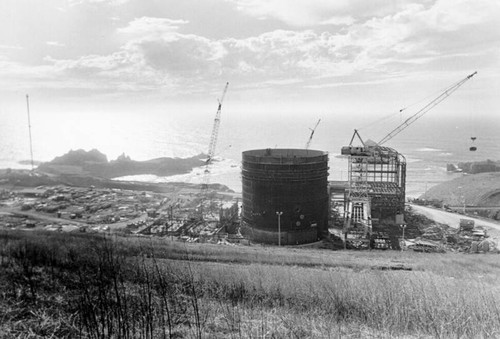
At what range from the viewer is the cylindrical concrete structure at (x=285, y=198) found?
46.0 meters

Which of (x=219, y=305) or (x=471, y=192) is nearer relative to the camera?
(x=219, y=305)

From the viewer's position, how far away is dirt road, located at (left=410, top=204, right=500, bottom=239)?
5039 cm

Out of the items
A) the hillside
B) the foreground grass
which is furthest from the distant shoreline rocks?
the foreground grass

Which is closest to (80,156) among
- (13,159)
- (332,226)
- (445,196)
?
(13,159)

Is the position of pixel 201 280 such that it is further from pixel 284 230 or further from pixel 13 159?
pixel 13 159

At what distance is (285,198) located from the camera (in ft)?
151

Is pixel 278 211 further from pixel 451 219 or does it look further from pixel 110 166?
pixel 110 166

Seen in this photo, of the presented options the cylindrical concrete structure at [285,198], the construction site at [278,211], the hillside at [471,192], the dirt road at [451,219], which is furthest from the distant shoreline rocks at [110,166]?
the dirt road at [451,219]

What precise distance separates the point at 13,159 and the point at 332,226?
16237 cm

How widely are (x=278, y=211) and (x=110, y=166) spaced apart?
9818 cm

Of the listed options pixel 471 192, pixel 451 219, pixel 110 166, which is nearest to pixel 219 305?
pixel 451 219

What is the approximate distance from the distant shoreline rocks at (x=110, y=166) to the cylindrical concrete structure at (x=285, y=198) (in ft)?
282

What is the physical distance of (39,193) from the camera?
7962 cm

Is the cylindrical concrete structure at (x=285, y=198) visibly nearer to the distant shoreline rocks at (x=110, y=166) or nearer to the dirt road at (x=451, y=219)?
the dirt road at (x=451, y=219)
